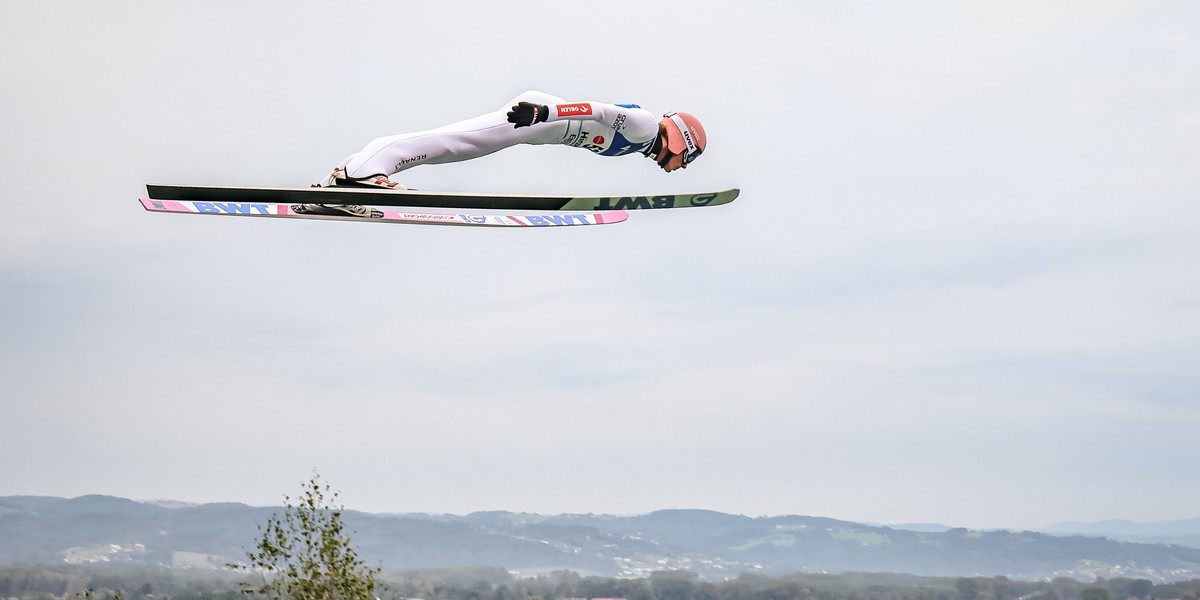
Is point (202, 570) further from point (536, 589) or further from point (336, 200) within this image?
point (336, 200)

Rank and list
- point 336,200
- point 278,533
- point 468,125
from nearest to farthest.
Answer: point 336,200 → point 468,125 → point 278,533

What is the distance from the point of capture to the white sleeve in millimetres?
13148

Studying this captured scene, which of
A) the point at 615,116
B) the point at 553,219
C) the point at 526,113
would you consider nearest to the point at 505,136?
the point at 526,113

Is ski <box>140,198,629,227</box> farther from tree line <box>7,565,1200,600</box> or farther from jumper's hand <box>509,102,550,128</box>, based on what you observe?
tree line <box>7,565,1200,600</box>

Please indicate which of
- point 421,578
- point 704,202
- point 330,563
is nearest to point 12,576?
point 421,578

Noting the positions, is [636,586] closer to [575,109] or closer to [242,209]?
[575,109]

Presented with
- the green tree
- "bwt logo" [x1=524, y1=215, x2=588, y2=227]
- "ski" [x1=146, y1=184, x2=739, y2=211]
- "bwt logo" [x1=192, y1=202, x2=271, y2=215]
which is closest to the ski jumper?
"ski" [x1=146, y1=184, x2=739, y2=211]

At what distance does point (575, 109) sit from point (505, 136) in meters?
0.92

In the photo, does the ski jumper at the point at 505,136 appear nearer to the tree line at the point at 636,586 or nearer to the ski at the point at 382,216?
the ski at the point at 382,216

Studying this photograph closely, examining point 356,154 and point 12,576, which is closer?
point 356,154

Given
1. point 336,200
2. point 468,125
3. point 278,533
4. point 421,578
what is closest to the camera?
point 336,200

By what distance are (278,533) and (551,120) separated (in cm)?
1813

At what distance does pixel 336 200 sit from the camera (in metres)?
12.0

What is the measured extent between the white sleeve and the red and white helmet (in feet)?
0.81
